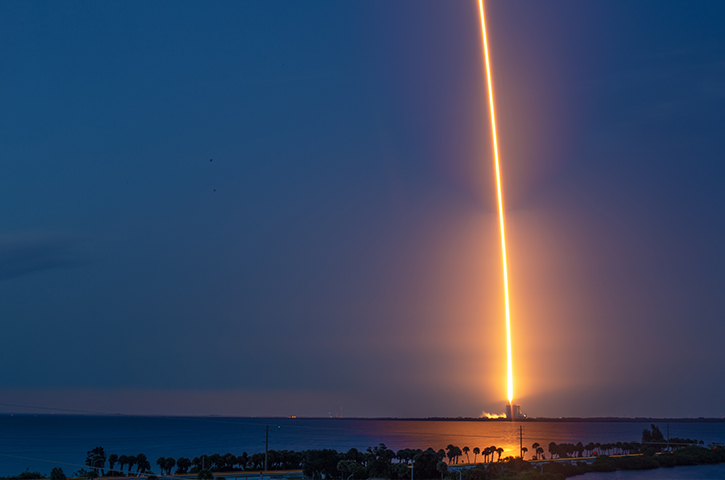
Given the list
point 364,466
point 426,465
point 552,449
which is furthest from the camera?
point 552,449

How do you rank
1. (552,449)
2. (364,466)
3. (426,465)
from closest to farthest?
(364,466) < (426,465) < (552,449)

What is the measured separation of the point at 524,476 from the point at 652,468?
3656 cm

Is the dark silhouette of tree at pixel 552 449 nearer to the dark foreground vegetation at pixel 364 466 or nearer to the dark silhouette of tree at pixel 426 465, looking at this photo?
the dark foreground vegetation at pixel 364 466

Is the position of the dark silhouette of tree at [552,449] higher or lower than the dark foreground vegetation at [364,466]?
lower

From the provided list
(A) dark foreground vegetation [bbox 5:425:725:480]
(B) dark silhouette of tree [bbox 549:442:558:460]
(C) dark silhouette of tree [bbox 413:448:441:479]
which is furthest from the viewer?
(B) dark silhouette of tree [bbox 549:442:558:460]

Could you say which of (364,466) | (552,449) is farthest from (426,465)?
(552,449)

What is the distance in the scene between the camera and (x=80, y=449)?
492ft

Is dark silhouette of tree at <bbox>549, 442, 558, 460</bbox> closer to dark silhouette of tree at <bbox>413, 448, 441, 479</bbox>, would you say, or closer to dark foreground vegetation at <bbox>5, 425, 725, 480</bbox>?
dark foreground vegetation at <bbox>5, 425, 725, 480</bbox>

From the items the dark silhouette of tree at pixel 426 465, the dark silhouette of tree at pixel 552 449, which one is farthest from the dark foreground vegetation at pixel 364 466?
the dark silhouette of tree at pixel 552 449

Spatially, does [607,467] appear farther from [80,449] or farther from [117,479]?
[80,449]

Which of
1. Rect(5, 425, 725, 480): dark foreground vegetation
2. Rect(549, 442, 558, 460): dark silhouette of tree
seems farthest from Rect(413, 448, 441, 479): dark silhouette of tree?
Rect(549, 442, 558, 460): dark silhouette of tree

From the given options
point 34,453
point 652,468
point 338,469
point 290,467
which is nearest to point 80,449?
point 34,453

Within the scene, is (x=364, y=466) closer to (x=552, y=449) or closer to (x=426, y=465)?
(x=426, y=465)

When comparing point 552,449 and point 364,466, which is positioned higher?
point 364,466
